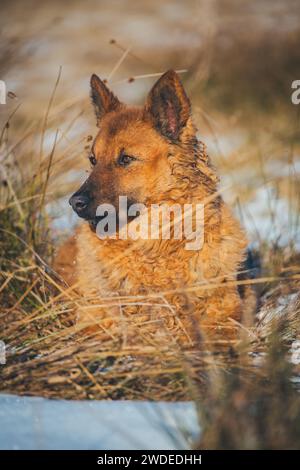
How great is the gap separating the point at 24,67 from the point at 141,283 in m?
2.26

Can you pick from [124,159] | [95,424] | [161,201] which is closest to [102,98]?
[124,159]

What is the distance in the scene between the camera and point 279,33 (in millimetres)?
9383

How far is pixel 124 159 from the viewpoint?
3275 mm

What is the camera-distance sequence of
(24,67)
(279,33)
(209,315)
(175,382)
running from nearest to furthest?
(175,382), (209,315), (24,67), (279,33)

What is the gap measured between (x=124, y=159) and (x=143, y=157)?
4.5 inches

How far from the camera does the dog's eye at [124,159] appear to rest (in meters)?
3.26

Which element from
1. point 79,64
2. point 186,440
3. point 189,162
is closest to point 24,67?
point 189,162

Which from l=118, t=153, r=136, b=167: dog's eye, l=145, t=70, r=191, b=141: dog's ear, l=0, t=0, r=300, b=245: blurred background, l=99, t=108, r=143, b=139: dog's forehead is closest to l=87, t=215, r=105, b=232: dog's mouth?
l=118, t=153, r=136, b=167: dog's eye

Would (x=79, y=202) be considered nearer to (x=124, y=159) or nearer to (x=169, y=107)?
(x=124, y=159)

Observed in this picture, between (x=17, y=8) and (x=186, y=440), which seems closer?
(x=186, y=440)

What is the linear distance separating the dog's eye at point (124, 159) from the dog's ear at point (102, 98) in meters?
0.49

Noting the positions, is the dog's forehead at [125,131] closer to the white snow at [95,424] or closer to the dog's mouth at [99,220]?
the dog's mouth at [99,220]

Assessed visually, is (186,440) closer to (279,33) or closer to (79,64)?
(279,33)

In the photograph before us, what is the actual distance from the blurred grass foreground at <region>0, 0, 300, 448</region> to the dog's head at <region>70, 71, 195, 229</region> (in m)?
0.32
